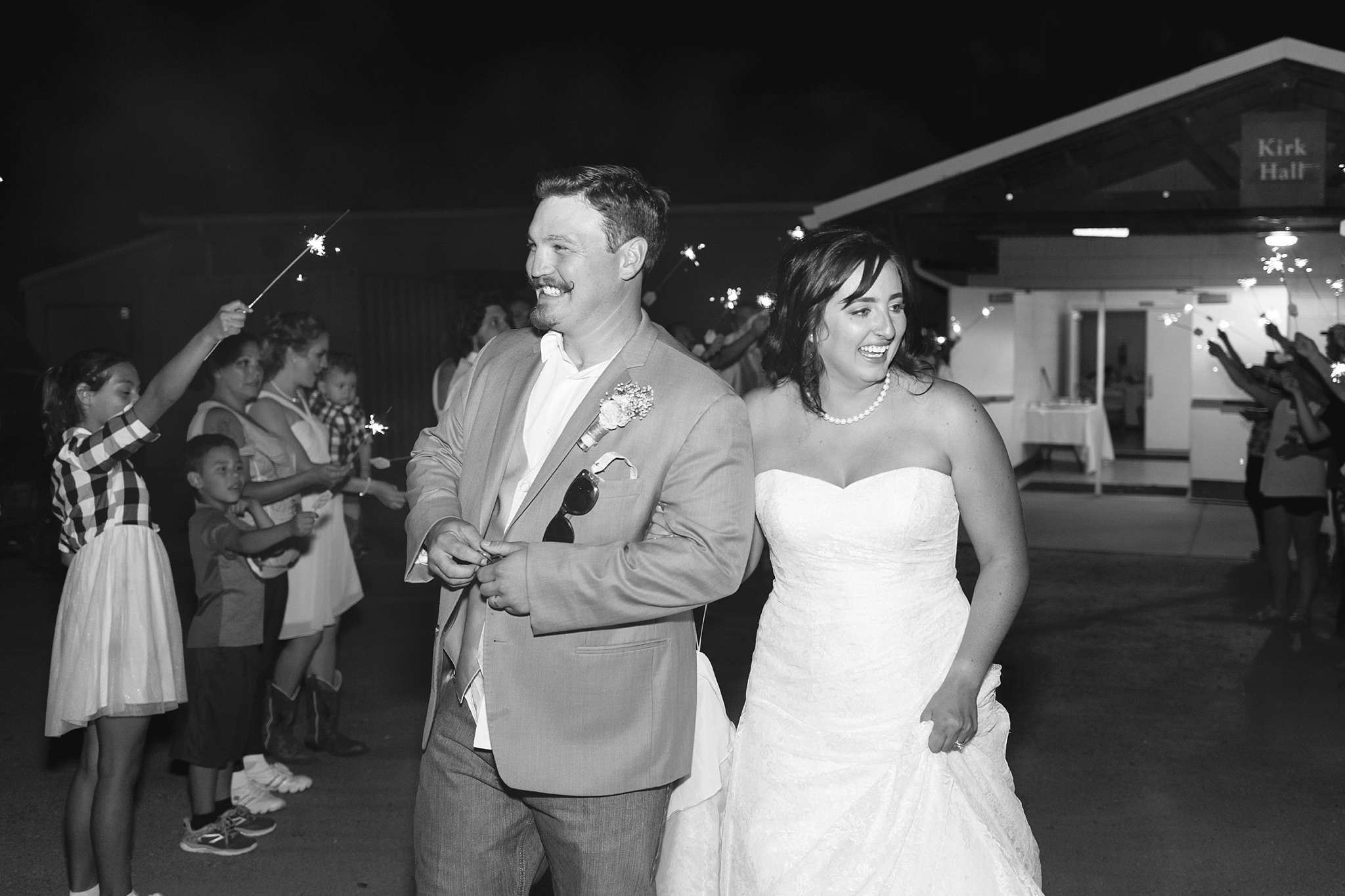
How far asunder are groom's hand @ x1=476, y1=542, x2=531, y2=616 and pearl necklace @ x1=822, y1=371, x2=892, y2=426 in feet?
3.34

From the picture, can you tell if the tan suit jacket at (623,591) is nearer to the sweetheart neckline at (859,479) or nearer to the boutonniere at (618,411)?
the boutonniere at (618,411)

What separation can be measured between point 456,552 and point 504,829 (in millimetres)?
689

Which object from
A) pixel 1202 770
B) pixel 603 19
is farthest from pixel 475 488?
pixel 603 19

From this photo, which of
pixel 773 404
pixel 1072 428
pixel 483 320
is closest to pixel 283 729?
pixel 483 320

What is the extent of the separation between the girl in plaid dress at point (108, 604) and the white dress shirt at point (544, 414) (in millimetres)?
1296

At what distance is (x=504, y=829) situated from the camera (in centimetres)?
275

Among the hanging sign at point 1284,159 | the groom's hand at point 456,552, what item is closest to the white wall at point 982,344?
the hanging sign at point 1284,159

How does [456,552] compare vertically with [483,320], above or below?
below

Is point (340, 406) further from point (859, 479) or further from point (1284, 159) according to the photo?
point (1284, 159)

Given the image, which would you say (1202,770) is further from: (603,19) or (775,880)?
(603,19)

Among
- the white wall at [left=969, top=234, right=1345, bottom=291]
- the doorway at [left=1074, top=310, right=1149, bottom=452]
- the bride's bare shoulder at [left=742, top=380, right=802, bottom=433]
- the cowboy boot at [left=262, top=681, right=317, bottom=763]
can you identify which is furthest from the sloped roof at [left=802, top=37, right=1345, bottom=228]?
the doorway at [left=1074, top=310, right=1149, bottom=452]

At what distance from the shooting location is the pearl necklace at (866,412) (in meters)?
3.13

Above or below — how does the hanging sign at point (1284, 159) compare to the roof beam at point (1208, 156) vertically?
below

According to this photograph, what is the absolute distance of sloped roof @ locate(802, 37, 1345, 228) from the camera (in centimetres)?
1004
